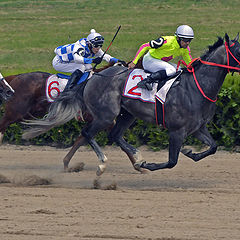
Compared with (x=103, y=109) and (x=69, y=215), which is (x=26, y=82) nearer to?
(x=103, y=109)

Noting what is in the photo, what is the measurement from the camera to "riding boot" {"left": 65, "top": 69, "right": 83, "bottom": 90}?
8.59 meters

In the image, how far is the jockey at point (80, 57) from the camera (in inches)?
336

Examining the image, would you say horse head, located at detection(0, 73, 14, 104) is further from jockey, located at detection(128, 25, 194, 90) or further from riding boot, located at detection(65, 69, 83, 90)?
jockey, located at detection(128, 25, 194, 90)

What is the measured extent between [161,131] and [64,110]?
2.05 meters

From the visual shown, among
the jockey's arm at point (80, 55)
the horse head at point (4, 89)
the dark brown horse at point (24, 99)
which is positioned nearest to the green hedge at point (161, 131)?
the dark brown horse at point (24, 99)

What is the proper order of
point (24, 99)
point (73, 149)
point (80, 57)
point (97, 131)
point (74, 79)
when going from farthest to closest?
point (24, 99) → point (73, 149) → point (74, 79) → point (80, 57) → point (97, 131)

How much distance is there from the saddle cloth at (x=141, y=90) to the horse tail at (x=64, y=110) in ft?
2.81

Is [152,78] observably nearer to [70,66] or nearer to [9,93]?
[70,66]

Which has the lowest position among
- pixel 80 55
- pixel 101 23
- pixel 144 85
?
pixel 101 23

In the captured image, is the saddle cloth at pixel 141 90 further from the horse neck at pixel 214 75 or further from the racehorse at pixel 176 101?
the horse neck at pixel 214 75

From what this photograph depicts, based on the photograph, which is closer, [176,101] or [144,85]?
[176,101]

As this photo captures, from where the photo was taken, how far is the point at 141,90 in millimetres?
7789

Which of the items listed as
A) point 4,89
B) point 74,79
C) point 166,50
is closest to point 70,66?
point 74,79

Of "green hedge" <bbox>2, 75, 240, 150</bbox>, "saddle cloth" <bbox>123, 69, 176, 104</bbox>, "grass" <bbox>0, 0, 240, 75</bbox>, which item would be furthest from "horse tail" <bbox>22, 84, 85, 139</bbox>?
"grass" <bbox>0, 0, 240, 75</bbox>
